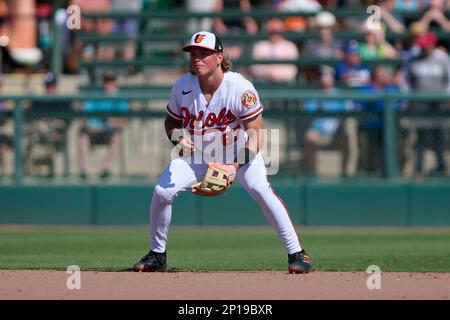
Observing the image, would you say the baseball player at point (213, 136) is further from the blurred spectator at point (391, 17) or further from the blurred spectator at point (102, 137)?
the blurred spectator at point (391, 17)

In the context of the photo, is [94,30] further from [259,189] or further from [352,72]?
[259,189]

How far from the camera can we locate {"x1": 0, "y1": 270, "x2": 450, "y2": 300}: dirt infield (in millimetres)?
6402

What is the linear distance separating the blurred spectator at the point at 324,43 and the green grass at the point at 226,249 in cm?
423

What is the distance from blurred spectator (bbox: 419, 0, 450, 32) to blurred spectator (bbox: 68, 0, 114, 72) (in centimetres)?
525

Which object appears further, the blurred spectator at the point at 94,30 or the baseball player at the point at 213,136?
the blurred spectator at the point at 94,30

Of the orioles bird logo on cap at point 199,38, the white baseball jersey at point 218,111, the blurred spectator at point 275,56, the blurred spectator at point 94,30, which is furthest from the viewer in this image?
the blurred spectator at point 94,30

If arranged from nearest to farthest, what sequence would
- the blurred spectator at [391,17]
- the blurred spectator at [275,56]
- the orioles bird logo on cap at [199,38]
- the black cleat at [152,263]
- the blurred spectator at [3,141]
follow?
the orioles bird logo on cap at [199,38]
the black cleat at [152,263]
the blurred spectator at [3,141]
the blurred spectator at [275,56]
the blurred spectator at [391,17]

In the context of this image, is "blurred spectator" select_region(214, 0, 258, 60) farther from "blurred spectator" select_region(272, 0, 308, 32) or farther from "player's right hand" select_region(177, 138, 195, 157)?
"player's right hand" select_region(177, 138, 195, 157)

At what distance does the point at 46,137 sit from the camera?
1278 cm

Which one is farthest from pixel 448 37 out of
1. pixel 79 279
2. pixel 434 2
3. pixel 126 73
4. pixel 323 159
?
pixel 79 279

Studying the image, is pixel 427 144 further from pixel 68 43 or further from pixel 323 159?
pixel 68 43

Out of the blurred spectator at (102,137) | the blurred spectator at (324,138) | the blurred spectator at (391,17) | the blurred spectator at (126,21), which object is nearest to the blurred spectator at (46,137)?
the blurred spectator at (102,137)

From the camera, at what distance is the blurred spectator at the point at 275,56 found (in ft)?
50.8

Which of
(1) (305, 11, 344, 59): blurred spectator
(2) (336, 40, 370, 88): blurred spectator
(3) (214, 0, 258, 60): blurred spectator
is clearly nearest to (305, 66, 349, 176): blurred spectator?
(2) (336, 40, 370, 88): blurred spectator
